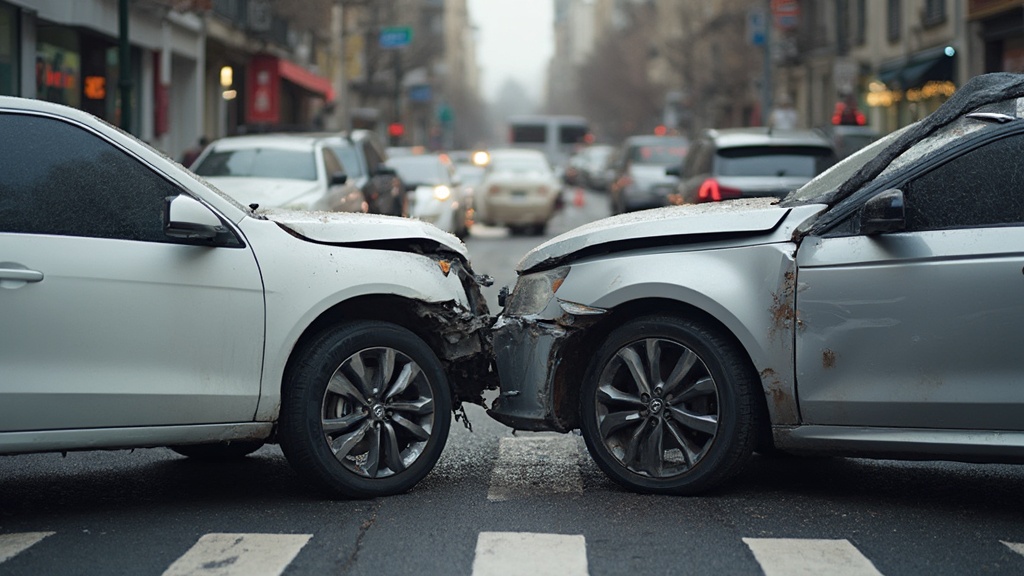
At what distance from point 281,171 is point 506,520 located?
9558 mm

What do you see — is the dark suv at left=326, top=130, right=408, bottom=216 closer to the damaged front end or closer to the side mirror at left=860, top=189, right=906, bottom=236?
the damaged front end

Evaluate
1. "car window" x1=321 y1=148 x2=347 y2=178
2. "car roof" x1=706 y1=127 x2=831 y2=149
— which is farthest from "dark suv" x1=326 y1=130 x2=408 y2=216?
"car roof" x1=706 y1=127 x2=831 y2=149

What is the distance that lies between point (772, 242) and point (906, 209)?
56 cm

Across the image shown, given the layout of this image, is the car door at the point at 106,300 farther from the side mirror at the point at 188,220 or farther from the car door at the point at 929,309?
the car door at the point at 929,309

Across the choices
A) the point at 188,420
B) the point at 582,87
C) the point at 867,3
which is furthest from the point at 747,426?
the point at 582,87

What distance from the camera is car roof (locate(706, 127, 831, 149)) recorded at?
15.8 meters

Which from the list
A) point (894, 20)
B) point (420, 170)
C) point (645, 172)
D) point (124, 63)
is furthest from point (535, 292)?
point (894, 20)

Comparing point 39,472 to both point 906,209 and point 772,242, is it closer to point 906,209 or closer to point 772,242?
point 772,242

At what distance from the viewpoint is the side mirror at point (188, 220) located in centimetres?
576

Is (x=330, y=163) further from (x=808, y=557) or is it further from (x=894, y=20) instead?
(x=894, y=20)

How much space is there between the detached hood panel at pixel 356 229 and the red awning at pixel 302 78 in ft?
119

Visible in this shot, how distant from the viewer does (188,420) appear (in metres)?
5.82

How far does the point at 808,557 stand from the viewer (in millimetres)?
5254

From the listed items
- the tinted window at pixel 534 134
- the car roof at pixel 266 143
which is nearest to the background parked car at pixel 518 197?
the car roof at pixel 266 143
